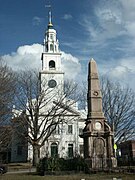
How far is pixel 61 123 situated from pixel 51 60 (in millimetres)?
17815

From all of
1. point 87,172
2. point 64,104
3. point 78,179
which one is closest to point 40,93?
point 64,104

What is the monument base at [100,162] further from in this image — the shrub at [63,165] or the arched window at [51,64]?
the arched window at [51,64]

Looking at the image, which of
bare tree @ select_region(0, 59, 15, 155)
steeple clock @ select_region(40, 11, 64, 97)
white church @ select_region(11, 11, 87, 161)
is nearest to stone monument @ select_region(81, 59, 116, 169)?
bare tree @ select_region(0, 59, 15, 155)

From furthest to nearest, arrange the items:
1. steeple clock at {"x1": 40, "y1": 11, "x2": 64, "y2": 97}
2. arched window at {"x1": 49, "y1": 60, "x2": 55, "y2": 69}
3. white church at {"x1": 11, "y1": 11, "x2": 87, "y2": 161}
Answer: arched window at {"x1": 49, "y1": 60, "x2": 55, "y2": 69} → steeple clock at {"x1": 40, "y1": 11, "x2": 64, "y2": 97} → white church at {"x1": 11, "y1": 11, "x2": 87, "y2": 161}

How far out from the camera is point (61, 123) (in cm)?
4362

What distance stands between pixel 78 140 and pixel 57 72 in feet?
47.7

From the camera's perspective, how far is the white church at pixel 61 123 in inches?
→ 1863

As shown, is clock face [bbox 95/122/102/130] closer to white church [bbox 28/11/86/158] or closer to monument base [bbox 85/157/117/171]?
monument base [bbox 85/157/117/171]

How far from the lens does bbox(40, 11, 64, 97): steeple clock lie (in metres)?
55.2

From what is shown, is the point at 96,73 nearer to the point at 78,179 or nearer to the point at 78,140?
the point at 78,179

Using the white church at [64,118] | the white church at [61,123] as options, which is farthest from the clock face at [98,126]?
the white church at [64,118]

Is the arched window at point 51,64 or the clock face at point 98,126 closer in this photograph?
the clock face at point 98,126

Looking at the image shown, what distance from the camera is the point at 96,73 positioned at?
85.3 ft

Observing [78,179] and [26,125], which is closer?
[78,179]
